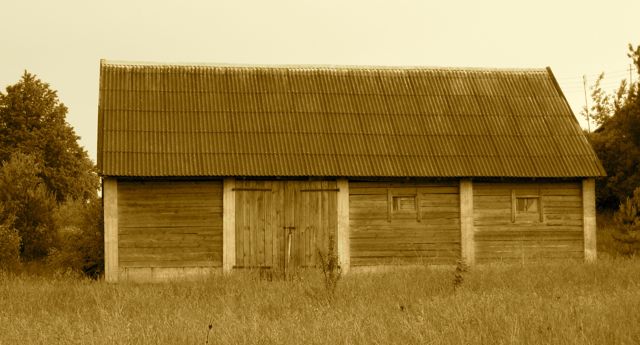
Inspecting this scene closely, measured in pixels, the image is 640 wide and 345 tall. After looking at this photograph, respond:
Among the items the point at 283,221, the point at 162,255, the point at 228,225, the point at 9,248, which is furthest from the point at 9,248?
the point at 283,221

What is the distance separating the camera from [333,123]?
68.6ft

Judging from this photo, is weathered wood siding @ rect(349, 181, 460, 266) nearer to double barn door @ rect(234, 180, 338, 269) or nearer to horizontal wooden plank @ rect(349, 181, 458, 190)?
horizontal wooden plank @ rect(349, 181, 458, 190)

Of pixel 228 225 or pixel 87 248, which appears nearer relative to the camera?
pixel 228 225

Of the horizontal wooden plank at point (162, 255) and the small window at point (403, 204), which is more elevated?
the small window at point (403, 204)

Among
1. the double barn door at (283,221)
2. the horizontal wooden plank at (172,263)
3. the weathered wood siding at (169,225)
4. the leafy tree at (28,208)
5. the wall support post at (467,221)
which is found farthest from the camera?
the leafy tree at (28,208)

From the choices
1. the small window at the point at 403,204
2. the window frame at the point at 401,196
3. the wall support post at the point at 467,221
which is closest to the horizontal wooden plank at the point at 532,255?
the wall support post at the point at 467,221

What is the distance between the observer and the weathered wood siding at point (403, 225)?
1970 cm

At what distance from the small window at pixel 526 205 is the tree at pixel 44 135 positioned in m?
22.6

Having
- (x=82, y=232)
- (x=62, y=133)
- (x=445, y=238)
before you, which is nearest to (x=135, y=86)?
(x=82, y=232)

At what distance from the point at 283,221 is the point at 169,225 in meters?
2.60

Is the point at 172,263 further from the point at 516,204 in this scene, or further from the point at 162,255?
the point at 516,204

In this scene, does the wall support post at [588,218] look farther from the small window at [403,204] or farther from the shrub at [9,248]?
the shrub at [9,248]

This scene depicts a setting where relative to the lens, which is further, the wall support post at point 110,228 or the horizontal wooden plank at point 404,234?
the horizontal wooden plank at point 404,234

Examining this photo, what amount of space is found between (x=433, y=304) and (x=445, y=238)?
1026 centimetres
